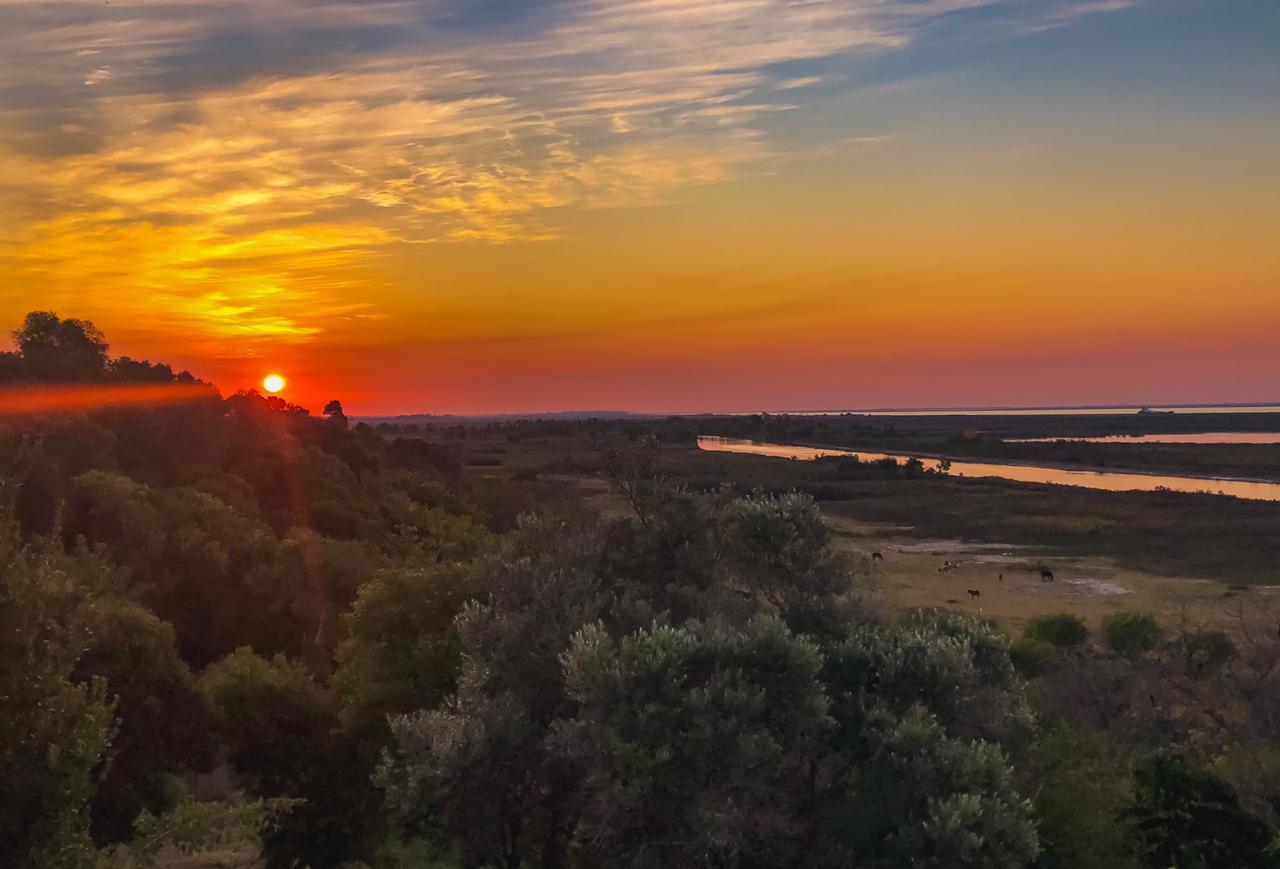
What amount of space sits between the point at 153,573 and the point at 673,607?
29104 mm

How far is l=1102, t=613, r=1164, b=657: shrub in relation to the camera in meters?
40.0

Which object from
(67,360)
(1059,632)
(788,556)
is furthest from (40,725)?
(67,360)

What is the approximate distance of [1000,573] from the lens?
65750mm

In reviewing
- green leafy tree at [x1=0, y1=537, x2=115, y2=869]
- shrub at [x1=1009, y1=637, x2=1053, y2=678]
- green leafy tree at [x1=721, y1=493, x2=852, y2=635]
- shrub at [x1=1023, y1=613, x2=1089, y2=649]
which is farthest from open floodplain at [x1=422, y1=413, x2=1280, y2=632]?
green leafy tree at [x1=0, y1=537, x2=115, y2=869]

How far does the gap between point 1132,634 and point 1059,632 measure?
2.90 m

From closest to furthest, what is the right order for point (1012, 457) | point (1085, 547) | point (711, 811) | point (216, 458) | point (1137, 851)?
point (711, 811)
point (1137, 851)
point (216, 458)
point (1085, 547)
point (1012, 457)

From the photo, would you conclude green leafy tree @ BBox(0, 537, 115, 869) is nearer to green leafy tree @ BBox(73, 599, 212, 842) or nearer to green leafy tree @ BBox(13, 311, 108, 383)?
green leafy tree @ BBox(73, 599, 212, 842)

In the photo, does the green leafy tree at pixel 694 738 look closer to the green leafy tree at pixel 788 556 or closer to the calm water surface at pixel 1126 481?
the green leafy tree at pixel 788 556

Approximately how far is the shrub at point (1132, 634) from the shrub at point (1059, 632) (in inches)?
46.5

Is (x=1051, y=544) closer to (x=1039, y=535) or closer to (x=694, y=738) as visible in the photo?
(x=1039, y=535)

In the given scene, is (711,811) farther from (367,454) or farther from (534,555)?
(367,454)

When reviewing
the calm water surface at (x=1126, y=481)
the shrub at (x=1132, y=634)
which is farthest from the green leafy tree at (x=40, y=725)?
the calm water surface at (x=1126, y=481)

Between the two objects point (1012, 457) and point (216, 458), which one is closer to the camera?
point (216, 458)

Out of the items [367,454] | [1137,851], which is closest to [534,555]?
[1137,851]
